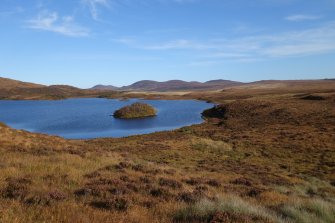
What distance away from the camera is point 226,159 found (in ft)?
105

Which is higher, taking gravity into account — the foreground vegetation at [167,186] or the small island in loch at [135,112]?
the foreground vegetation at [167,186]

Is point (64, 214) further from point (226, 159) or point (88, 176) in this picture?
point (226, 159)

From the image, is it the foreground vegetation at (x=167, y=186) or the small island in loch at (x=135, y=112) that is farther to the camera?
the small island in loch at (x=135, y=112)

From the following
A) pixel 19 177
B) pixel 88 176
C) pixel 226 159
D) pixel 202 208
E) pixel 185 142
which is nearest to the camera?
pixel 202 208

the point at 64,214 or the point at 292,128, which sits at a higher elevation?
the point at 64,214

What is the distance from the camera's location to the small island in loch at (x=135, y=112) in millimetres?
88756

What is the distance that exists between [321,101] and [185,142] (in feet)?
154

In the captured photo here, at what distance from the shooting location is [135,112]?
9106 centimetres

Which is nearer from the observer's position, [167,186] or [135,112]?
[167,186]

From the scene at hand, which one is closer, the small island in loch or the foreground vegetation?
the foreground vegetation

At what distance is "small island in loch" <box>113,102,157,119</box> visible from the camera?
8876 cm

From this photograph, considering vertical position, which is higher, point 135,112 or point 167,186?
point 167,186

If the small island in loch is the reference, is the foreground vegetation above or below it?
above

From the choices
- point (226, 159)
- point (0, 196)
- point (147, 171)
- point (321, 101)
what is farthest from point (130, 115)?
point (0, 196)
